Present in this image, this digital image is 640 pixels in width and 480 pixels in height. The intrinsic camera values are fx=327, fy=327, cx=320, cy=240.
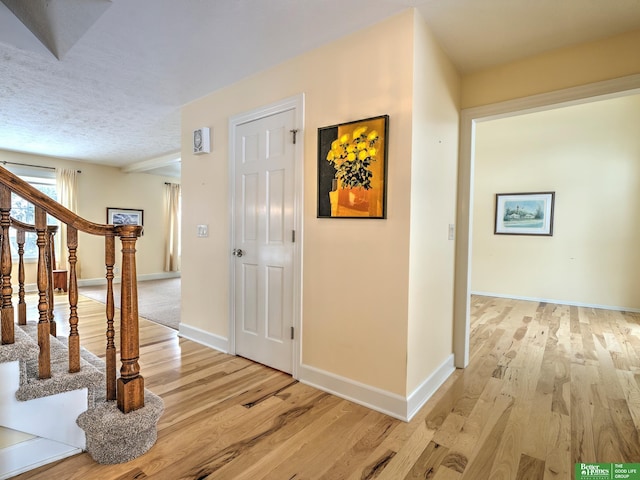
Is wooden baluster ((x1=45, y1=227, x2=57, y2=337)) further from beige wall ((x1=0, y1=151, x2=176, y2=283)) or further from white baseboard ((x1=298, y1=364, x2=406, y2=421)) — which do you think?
beige wall ((x1=0, y1=151, x2=176, y2=283))

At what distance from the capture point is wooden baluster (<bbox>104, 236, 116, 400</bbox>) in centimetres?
165

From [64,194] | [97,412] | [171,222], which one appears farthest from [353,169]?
[171,222]

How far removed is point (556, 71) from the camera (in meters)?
2.32

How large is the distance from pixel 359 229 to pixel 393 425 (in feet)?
3.94

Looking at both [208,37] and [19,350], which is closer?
[19,350]

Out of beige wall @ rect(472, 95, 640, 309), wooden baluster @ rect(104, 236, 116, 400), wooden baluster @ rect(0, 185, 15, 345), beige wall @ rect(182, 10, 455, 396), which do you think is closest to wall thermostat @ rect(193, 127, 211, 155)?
beige wall @ rect(182, 10, 455, 396)

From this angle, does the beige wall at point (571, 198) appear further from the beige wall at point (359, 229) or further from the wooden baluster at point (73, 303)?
the wooden baluster at point (73, 303)

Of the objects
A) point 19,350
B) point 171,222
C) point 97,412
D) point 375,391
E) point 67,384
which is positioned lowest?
point 375,391

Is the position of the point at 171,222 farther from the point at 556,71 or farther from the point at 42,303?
the point at 556,71

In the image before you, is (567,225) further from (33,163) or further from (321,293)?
(33,163)

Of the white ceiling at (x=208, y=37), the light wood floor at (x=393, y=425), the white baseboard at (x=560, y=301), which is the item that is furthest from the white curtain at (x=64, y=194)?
the white baseboard at (x=560, y=301)

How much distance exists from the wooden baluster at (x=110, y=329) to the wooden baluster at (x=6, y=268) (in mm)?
→ 404

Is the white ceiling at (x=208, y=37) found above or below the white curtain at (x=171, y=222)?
above

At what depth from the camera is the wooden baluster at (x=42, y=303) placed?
1.58 m
